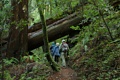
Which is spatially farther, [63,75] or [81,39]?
[63,75]

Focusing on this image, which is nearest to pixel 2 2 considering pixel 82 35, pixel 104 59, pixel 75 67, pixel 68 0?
pixel 68 0

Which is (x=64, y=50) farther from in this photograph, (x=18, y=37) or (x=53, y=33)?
(x=18, y=37)

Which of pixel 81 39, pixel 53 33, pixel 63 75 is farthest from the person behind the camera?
pixel 53 33

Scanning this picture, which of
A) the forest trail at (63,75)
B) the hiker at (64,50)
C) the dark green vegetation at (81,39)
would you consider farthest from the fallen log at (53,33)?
the forest trail at (63,75)

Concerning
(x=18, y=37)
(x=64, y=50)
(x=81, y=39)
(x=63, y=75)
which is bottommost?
(x=63, y=75)

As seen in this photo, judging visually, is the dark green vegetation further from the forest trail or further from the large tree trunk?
the forest trail

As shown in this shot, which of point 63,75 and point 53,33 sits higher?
point 53,33

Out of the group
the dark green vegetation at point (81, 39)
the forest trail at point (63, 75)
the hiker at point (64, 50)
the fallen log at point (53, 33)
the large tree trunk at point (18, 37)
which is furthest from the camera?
the hiker at point (64, 50)

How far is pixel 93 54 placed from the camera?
7691 millimetres

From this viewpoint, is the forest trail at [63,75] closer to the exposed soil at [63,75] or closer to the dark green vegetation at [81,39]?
the exposed soil at [63,75]

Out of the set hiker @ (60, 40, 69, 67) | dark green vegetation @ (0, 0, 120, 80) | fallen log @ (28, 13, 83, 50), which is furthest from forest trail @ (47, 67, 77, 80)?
fallen log @ (28, 13, 83, 50)

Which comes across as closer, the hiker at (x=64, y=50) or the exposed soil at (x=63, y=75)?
A: the exposed soil at (x=63, y=75)

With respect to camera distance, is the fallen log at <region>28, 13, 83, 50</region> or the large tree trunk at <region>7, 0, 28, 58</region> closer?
the large tree trunk at <region>7, 0, 28, 58</region>

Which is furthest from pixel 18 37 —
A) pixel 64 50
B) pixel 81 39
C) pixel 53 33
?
pixel 81 39
